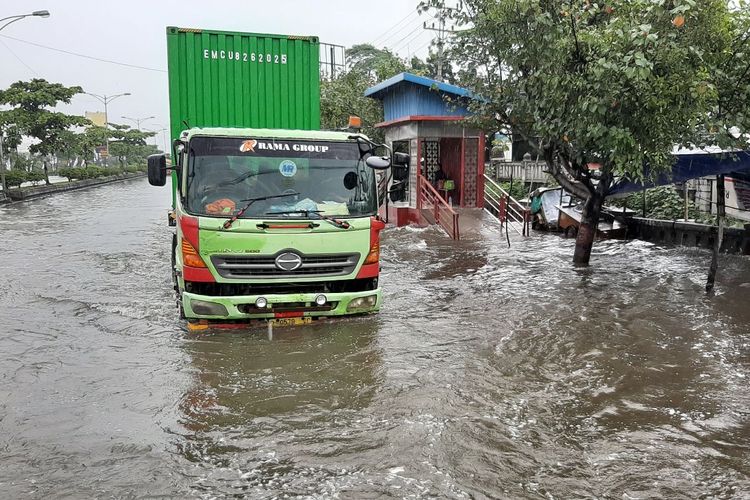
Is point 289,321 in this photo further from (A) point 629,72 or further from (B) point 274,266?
(A) point 629,72

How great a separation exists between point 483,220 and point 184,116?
10656 mm

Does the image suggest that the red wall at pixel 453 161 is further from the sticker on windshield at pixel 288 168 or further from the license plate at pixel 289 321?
the license plate at pixel 289 321

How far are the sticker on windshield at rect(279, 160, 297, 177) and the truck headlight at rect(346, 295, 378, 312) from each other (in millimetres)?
1514

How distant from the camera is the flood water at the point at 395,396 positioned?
3811mm

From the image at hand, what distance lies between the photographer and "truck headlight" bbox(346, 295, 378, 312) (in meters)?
6.52

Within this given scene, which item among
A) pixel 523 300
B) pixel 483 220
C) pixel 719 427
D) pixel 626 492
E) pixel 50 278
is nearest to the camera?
pixel 626 492

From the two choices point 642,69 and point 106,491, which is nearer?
point 106,491

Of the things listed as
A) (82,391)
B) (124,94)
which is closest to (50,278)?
(82,391)

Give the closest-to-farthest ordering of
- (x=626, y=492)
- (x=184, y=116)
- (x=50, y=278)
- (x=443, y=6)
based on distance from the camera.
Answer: (x=626, y=492) < (x=184, y=116) < (x=50, y=278) < (x=443, y=6)

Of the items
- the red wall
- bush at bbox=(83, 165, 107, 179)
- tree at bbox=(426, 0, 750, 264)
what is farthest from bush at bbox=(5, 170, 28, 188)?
tree at bbox=(426, 0, 750, 264)

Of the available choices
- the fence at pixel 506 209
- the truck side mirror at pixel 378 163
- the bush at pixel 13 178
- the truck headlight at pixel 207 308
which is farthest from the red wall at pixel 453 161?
the bush at pixel 13 178

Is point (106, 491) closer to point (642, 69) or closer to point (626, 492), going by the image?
point (626, 492)

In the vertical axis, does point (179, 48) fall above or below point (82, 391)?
above

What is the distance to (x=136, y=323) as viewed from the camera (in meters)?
7.63
